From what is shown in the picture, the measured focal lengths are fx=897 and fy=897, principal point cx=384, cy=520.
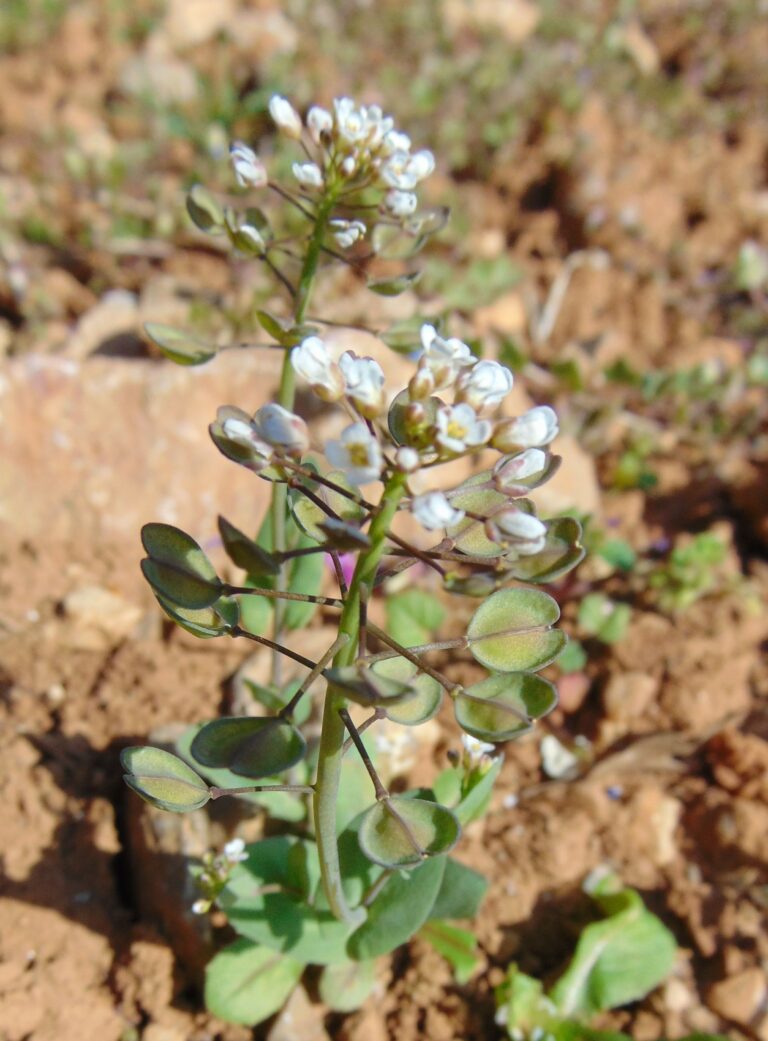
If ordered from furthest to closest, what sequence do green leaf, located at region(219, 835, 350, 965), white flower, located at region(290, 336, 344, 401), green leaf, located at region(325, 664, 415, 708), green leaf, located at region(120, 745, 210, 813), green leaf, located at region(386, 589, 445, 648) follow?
green leaf, located at region(386, 589, 445, 648), green leaf, located at region(219, 835, 350, 965), green leaf, located at region(120, 745, 210, 813), white flower, located at region(290, 336, 344, 401), green leaf, located at region(325, 664, 415, 708)

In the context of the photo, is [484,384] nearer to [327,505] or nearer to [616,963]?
[327,505]

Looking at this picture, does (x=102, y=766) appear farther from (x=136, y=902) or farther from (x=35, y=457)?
(x=35, y=457)

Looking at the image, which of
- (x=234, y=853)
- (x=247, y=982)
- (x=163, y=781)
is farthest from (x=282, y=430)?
(x=247, y=982)

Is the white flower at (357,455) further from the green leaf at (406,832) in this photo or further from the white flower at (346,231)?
the white flower at (346,231)

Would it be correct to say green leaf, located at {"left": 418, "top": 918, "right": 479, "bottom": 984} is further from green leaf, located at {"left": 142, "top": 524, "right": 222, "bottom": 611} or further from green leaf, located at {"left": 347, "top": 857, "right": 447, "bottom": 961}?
green leaf, located at {"left": 142, "top": 524, "right": 222, "bottom": 611}

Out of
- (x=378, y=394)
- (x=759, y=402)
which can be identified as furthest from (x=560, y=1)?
(x=378, y=394)

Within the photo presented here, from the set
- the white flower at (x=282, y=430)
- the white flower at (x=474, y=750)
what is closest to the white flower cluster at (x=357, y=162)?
the white flower at (x=282, y=430)

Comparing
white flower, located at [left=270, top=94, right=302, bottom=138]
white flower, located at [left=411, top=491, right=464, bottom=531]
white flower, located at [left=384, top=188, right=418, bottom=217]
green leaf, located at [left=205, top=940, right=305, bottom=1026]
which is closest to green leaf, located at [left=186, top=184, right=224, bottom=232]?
white flower, located at [left=270, top=94, right=302, bottom=138]
